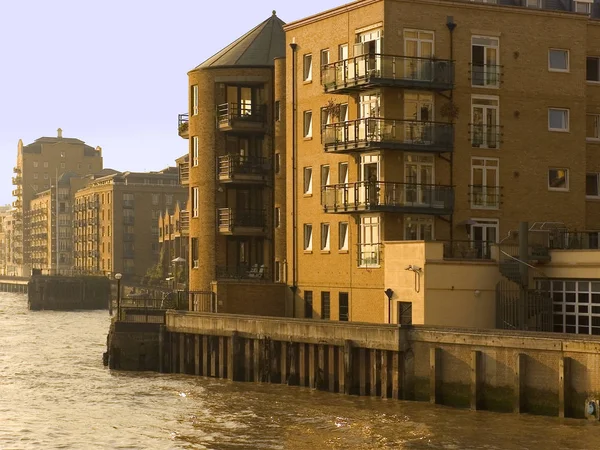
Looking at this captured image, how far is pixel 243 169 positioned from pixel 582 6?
21.8 m

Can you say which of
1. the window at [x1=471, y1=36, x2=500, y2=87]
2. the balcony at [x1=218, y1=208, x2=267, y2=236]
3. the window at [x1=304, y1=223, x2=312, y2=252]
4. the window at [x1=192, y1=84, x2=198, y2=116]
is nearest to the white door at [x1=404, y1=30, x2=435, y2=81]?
the window at [x1=471, y1=36, x2=500, y2=87]

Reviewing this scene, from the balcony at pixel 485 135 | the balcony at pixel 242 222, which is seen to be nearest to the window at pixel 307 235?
the balcony at pixel 242 222

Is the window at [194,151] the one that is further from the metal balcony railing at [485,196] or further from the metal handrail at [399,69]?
the metal balcony railing at [485,196]

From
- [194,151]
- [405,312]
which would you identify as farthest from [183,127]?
[405,312]

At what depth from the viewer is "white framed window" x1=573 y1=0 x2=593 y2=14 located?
7310 cm

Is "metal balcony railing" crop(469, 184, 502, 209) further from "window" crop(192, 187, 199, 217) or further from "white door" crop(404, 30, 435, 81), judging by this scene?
"window" crop(192, 187, 199, 217)

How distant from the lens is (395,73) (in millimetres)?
64438

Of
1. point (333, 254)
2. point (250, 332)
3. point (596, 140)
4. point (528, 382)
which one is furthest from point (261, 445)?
point (596, 140)

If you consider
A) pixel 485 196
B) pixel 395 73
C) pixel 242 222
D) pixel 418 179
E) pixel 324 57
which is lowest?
pixel 242 222

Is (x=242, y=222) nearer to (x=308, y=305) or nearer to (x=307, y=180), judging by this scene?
(x=307, y=180)

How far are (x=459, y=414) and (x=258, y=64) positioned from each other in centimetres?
3600

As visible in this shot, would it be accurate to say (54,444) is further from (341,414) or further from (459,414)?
(459,414)

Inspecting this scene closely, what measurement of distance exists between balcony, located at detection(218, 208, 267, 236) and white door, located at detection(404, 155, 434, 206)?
16823 millimetres

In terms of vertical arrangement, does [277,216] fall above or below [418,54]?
below
